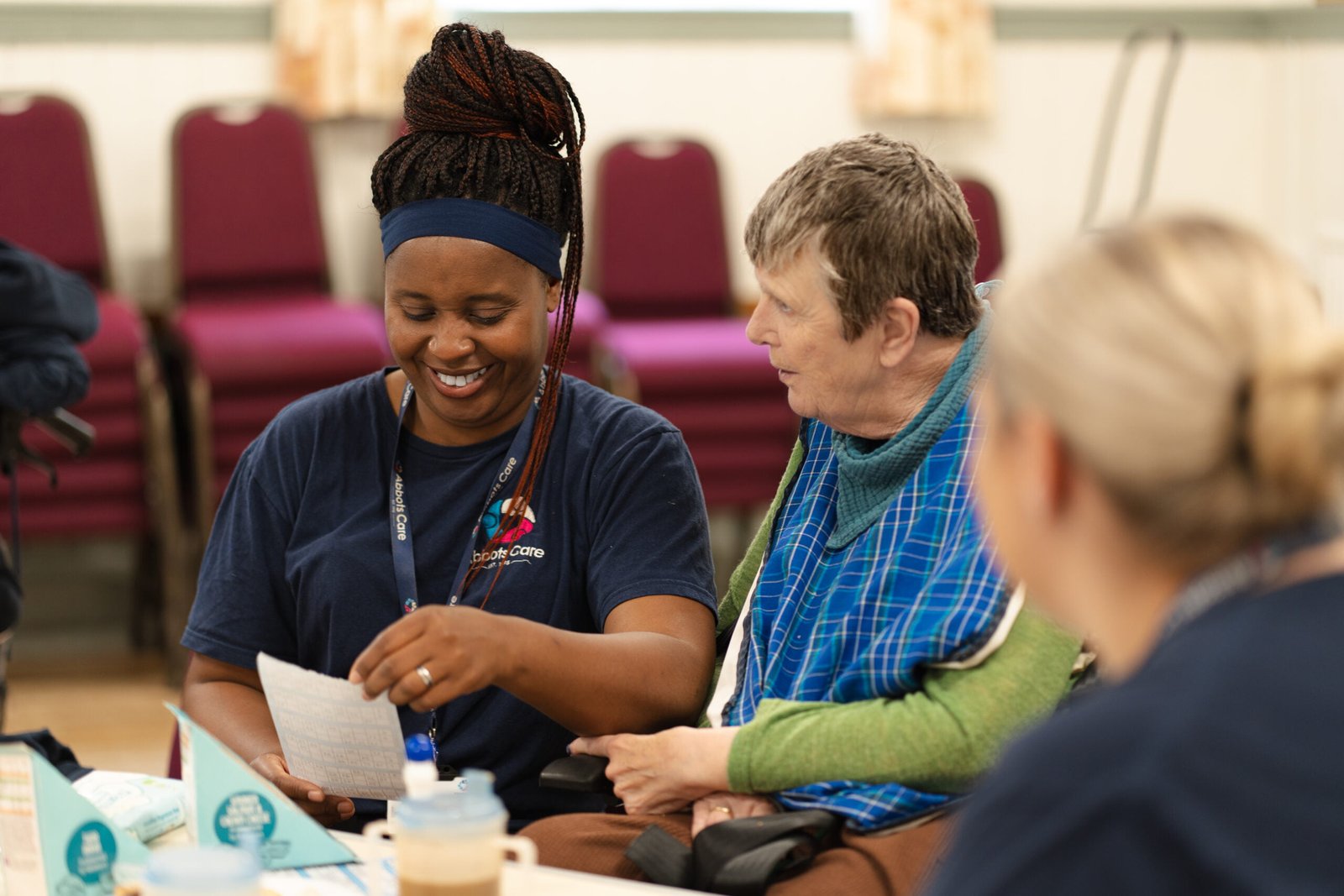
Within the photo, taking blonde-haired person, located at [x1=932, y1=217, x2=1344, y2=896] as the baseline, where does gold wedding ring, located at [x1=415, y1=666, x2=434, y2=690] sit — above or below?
below

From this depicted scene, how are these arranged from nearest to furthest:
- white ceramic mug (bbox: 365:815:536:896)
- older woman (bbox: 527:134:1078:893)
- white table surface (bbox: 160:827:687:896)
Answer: white ceramic mug (bbox: 365:815:536:896), white table surface (bbox: 160:827:687:896), older woman (bbox: 527:134:1078:893)

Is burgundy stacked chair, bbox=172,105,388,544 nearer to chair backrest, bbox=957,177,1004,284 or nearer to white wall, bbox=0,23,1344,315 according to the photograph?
white wall, bbox=0,23,1344,315

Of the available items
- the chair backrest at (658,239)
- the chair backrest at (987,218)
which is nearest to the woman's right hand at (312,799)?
the chair backrest at (658,239)

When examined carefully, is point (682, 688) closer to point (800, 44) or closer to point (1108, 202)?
point (800, 44)

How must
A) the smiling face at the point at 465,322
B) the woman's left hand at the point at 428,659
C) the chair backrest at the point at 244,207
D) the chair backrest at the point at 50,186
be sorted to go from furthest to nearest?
the chair backrest at the point at 244,207 < the chair backrest at the point at 50,186 < the smiling face at the point at 465,322 < the woman's left hand at the point at 428,659

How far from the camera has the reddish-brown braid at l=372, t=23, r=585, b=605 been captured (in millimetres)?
1948

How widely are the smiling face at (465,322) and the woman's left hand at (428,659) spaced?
457 mm

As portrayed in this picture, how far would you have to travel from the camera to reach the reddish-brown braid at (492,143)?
1.95 metres

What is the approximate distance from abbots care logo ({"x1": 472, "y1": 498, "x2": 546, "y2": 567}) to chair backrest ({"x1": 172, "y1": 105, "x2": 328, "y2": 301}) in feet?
10.4

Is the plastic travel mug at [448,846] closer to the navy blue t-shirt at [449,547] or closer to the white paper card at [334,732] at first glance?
the white paper card at [334,732]

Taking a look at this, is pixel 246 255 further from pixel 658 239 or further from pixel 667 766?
pixel 667 766

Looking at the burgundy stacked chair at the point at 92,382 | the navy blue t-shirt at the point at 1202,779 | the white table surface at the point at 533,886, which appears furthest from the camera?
the burgundy stacked chair at the point at 92,382

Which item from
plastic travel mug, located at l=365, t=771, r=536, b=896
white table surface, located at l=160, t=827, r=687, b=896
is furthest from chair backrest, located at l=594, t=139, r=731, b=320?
plastic travel mug, located at l=365, t=771, r=536, b=896

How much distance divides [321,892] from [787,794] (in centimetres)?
55
